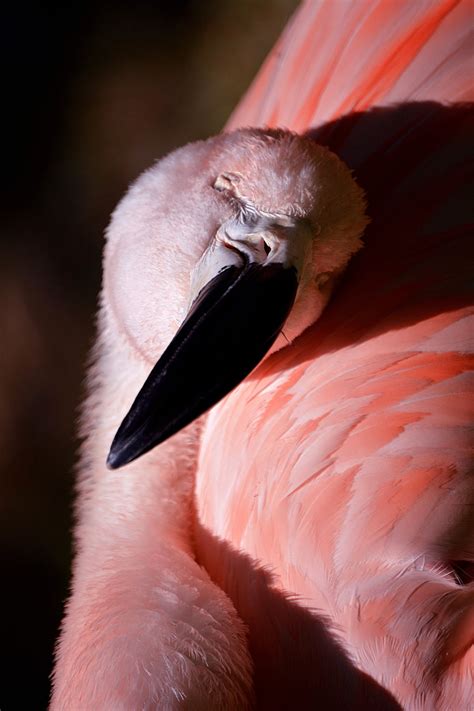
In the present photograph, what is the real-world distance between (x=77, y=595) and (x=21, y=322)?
91 cm

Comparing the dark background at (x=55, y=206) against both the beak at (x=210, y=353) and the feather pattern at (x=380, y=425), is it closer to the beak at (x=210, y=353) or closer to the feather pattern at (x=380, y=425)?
the feather pattern at (x=380, y=425)

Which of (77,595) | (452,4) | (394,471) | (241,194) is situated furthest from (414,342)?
(77,595)

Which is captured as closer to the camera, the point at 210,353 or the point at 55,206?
the point at 210,353

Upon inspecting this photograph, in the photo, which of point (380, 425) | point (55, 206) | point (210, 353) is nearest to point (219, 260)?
point (210, 353)

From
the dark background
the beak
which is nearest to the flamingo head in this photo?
the beak

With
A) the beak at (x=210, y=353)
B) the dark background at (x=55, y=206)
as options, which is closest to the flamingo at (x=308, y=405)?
the beak at (x=210, y=353)

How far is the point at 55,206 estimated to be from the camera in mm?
2088

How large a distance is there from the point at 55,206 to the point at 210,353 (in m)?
1.30

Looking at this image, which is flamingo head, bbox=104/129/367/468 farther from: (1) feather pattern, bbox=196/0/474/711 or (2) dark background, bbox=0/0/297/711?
(2) dark background, bbox=0/0/297/711

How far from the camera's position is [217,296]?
0.95 m

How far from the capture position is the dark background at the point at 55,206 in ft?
6.13

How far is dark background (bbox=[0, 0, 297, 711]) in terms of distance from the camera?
6.13 ft

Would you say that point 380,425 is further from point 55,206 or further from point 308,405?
point 55,206

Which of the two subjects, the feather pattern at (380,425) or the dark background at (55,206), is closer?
the feather pattern at (380,425)
